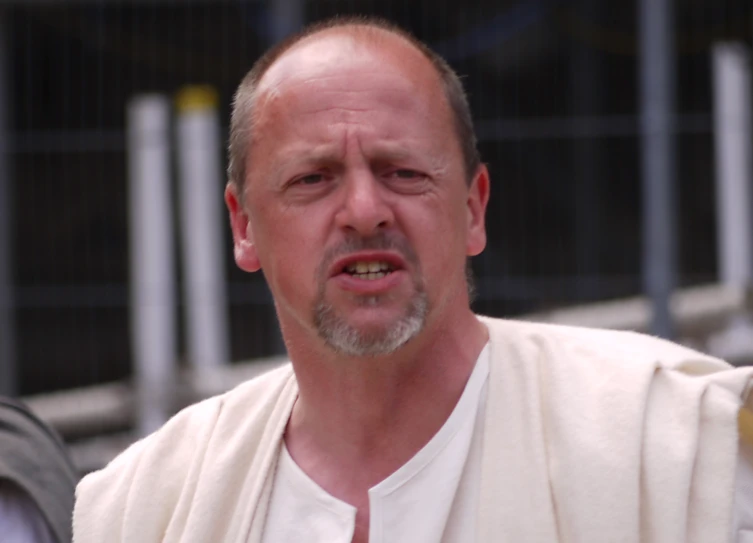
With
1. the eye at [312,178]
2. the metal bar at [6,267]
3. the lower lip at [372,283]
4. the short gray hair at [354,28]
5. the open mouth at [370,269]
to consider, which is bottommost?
the metal bar at [6,267]

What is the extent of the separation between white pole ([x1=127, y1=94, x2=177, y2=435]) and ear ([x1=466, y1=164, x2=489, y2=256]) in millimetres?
3446

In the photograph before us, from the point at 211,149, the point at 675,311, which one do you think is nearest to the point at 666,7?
the point at 675,311

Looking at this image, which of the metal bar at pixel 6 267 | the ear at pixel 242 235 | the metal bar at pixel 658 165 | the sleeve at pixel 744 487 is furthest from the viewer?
the metal bar at pixel 6 267

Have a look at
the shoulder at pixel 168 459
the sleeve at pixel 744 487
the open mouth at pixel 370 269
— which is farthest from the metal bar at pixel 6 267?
the sleeve at pixel 744 487

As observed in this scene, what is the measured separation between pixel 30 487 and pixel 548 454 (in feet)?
3.56

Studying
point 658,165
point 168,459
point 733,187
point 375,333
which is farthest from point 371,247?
point 733,187

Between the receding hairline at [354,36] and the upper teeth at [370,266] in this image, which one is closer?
the upper teeth at [370,266]

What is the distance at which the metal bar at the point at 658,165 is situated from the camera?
5336 millimetres

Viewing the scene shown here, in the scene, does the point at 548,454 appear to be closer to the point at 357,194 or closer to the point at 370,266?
the point at 370,266

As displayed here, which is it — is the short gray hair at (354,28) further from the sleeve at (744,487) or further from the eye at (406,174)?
the sleeve at (744,487)

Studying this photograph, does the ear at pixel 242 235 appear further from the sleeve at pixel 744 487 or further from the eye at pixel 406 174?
the sleeve at pixel 744 487

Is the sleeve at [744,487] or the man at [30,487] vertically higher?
the sleeve at [744,487]

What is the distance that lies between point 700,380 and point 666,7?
11.3 feet

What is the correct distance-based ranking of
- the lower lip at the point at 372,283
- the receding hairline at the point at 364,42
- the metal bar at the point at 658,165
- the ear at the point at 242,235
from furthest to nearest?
the metal bar at the point at 658,165, the ear at the point at 242,235, the receding hairline at the point at 364,42, the lower lip at the point at 372,283
